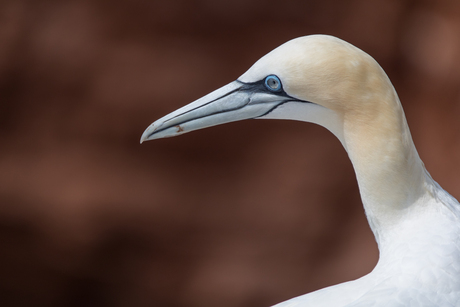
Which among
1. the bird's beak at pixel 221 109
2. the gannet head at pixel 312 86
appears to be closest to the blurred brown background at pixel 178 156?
the bird's beak at pixel 221 109

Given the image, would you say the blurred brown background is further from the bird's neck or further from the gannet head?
the bird's neck

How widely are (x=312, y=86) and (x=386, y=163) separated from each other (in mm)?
431

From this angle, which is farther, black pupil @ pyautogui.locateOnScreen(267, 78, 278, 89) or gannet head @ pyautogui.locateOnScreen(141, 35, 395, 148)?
black pupil @ pyautogui.locateOnScreen(267, 78, 278, 89)

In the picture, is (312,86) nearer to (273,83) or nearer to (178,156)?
(273,83)

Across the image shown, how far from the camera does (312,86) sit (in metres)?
1.85

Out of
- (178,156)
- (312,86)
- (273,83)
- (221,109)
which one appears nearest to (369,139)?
(312,86)

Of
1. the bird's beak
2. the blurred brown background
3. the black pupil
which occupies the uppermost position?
the black pupil

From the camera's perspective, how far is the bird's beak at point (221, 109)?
203 centimetres

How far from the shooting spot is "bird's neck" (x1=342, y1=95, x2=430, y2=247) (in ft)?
6.10

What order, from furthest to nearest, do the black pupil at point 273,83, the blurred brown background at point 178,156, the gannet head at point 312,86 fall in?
the blurred brown background at point 178,156, the black pupil at point 273,83, the gannet head at point 312,86

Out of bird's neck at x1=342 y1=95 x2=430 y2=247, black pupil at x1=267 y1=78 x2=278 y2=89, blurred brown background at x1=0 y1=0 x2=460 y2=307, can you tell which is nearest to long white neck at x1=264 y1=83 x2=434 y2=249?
bird's neck at x1=342 y1=95 x2=430 y2=247

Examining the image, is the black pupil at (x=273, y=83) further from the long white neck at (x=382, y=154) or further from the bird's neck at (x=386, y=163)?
the bird's neck at (x=386, y=163)

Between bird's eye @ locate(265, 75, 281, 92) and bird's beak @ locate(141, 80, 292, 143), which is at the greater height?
bird's eye @ locate(265, 75, 281, 92)

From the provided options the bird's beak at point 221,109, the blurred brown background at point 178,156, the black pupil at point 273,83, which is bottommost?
the blurred brown background at point 178,156
